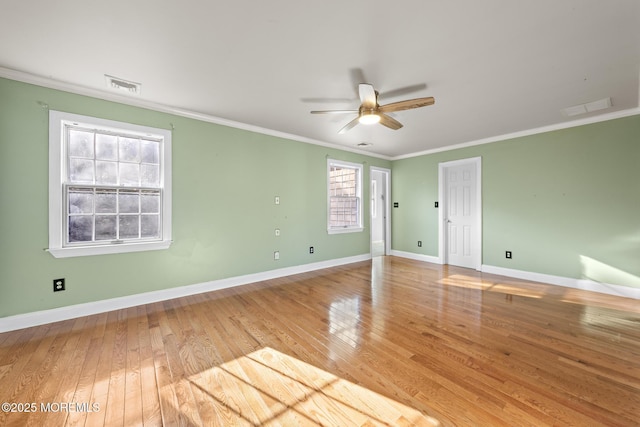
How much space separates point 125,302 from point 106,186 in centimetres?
138

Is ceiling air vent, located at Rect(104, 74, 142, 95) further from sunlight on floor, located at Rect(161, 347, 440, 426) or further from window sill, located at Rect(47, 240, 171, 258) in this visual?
sunlight on floor, located at Rect(161, 347, 440, 426)

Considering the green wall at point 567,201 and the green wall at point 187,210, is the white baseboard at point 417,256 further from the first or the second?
the green wall at point 187,210

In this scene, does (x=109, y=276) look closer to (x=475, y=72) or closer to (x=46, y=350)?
(x=46, y=350)

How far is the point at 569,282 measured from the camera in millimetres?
3908

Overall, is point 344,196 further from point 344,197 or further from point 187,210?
point 187,210

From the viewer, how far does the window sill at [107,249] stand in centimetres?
269

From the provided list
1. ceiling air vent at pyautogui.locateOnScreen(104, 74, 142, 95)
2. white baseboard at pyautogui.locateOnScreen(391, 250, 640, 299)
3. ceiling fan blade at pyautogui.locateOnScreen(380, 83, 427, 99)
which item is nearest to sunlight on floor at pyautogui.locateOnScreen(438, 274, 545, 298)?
white baseboard at pyautogui.locateOnScreen(391, 250, 640, 299)

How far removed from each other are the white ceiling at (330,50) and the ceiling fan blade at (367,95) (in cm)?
15

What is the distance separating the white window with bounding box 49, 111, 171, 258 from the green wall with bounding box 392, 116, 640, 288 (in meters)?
5.30

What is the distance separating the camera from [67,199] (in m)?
2.77

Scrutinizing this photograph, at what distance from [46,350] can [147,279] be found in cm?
110

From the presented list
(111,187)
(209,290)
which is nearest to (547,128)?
(209,290)

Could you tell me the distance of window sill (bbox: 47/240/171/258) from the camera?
8.83 feet

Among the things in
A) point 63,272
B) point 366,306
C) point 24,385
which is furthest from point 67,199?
point 366,306
